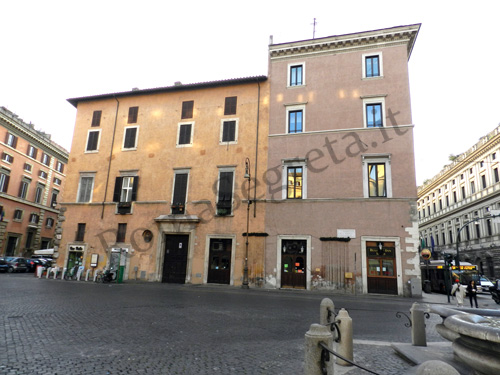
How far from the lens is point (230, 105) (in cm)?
2338

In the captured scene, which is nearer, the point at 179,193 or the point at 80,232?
the point at 179,193

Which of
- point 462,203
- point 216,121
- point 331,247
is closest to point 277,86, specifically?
point 216,121

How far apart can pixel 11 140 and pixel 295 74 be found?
3665 cm

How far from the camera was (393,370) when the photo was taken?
188 inches

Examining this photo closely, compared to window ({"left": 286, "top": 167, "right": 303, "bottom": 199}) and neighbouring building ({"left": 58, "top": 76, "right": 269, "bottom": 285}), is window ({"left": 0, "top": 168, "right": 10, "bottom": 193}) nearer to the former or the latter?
neighbouring building ({"left": 58, "top": 76, "right": 269, "bottom": 285})

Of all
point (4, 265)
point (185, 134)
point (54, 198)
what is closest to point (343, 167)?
point (185, 134)

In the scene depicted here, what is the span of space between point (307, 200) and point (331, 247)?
3242 mm

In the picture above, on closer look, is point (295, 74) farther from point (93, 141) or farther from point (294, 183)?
point (93, 141)

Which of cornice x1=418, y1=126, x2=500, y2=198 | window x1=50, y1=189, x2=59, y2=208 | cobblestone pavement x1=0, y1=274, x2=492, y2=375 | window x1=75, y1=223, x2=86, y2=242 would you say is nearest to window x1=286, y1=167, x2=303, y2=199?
cobblestone pavement x1=0, y1=274, x2=492, y2=375

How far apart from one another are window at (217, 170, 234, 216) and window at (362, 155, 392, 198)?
8.69 metres

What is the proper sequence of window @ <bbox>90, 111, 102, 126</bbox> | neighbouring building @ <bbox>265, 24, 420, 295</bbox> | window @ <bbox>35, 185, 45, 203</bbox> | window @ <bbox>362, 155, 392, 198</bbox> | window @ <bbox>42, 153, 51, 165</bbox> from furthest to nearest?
1. window @ <bbox>42, 153, 51, 165</bbox>
2. window @ <bbox>35, 185, 45, 203</bbox>
3. window @ <bbox>90, 111, 102, 126</bbox>
4. window @ <bbox>362, 155, 392, 198</bbox>
5. neighbouring building @ <bbox>265, 24, 420, 295</bbox>

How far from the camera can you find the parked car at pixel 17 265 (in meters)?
30.0

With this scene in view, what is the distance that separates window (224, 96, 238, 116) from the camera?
23234 mm

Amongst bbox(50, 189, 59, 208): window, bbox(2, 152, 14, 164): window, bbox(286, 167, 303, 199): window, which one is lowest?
bbox(286, 167, 303, 199): window
